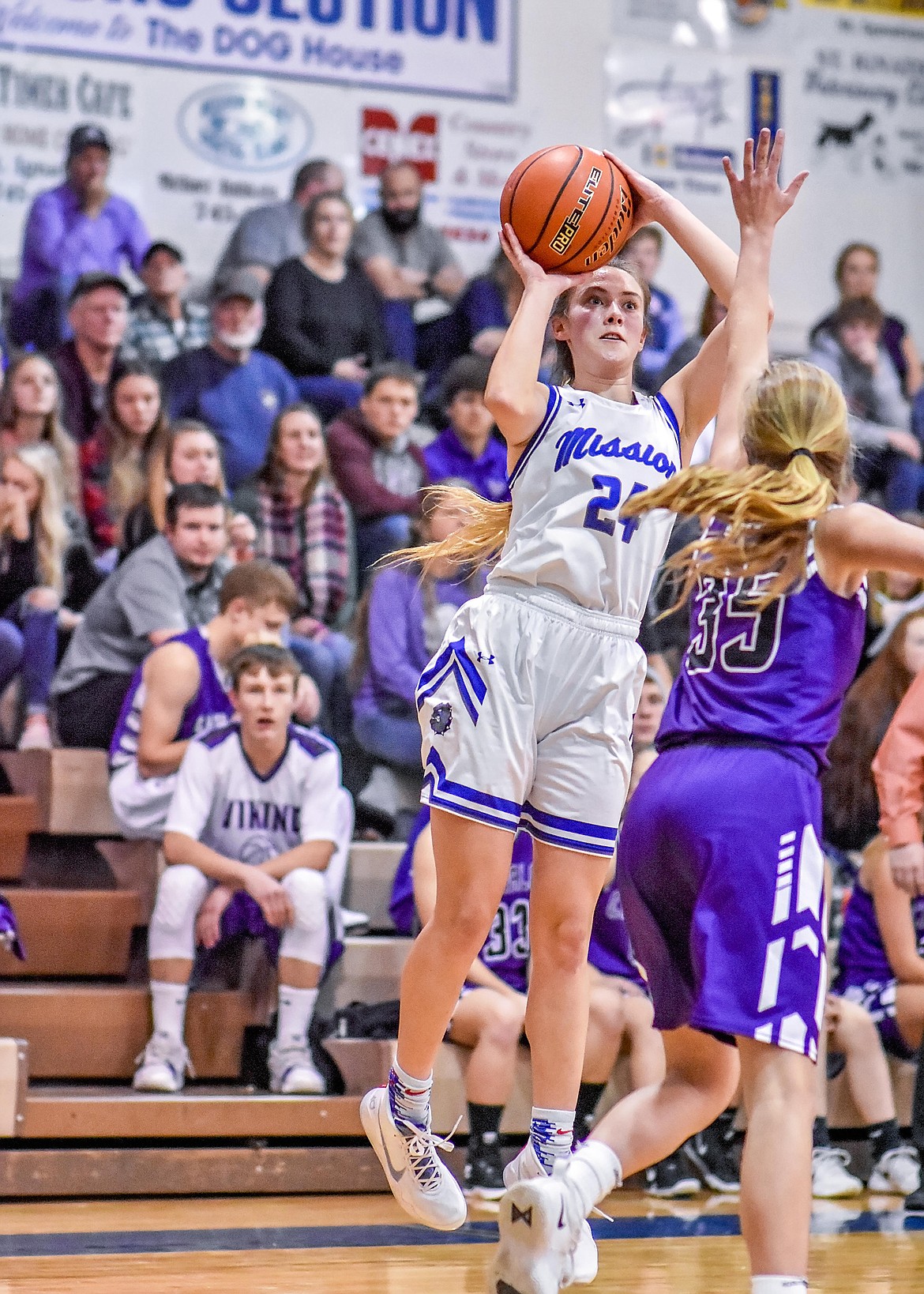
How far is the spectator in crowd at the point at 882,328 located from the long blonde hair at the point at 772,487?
587 centimetres

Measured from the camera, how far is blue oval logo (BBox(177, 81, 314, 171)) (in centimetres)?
808

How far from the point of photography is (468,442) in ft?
24.1

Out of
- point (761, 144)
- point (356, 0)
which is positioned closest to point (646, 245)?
point (356, 0)

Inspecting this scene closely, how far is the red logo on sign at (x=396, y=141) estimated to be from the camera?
840cm

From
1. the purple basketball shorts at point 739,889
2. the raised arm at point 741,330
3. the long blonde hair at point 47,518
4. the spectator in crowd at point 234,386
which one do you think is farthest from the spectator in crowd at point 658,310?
the purple basketball shorts at point 739,889

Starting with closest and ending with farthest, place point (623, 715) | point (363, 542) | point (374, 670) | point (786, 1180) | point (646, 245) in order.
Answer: point (786, 1180)
point (623, 715)
point (374, 670)
point (363, 542)
point (646, 245)

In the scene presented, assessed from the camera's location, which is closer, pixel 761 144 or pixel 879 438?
pixel 761 144

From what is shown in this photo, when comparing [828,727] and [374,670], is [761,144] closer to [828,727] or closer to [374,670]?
[828,727]

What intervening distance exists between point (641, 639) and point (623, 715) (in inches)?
144

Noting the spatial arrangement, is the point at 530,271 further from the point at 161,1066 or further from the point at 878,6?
the point at 878,6

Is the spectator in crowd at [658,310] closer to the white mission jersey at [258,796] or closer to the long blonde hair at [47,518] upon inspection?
the long blonde hair at [47,518]

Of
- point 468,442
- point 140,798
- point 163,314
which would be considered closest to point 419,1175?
point 140,798

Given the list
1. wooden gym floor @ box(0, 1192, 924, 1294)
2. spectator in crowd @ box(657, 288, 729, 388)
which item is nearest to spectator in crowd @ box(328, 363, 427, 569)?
spectator in crowd @ box(657, 288, 729, 388)

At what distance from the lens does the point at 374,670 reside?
263 inches
